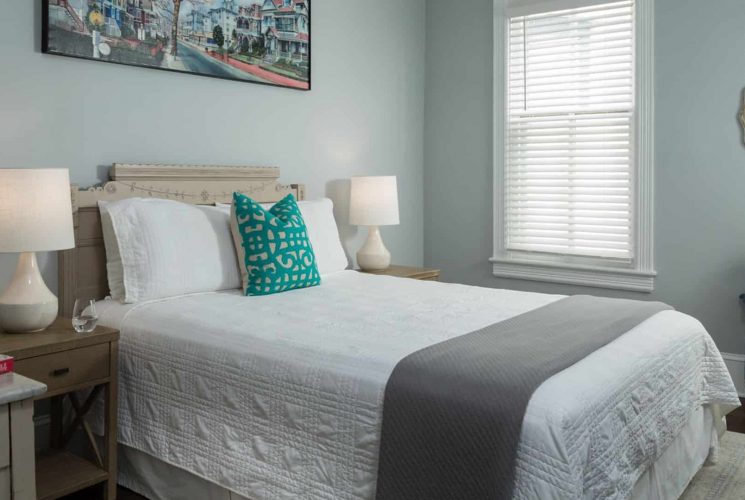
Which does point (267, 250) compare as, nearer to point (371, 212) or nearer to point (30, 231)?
point (30, 231)

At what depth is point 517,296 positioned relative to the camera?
3.05 metres

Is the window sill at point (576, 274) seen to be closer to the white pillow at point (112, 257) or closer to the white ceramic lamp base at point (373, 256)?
the white ceramic lamp base at point (373, 256)

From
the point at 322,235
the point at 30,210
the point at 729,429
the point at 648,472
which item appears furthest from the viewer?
the point at 322,235

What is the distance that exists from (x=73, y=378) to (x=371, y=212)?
214 cm

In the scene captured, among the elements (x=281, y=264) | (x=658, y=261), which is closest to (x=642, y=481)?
(x=281, y=264)

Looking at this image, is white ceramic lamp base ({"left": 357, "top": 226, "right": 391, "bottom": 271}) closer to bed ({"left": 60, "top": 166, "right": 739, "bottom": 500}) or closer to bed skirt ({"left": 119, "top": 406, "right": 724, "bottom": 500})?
bed ({"left": 60, "top": 166, "right": 739, "bottom": 500})

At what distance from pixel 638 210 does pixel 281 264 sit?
2218mm

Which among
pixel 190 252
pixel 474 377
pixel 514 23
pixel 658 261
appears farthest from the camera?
pixel 514 23

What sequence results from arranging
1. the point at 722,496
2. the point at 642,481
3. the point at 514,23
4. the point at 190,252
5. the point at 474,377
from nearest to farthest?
1. the point at 474,377
2. the point at 642,481
3. the point at 722,496
4. the point at 190,252
5. the point at 514,23

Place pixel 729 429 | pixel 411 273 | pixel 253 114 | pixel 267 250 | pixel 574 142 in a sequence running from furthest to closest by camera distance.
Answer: pixel 574 142 < pixel 411 273 < pixel 253 114 < pixel 729 429 < pixel 267 250

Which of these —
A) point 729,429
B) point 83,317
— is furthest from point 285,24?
point 729,429

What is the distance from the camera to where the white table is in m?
1.85

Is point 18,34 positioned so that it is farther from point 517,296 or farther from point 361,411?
point 517,296

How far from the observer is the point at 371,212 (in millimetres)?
4125
